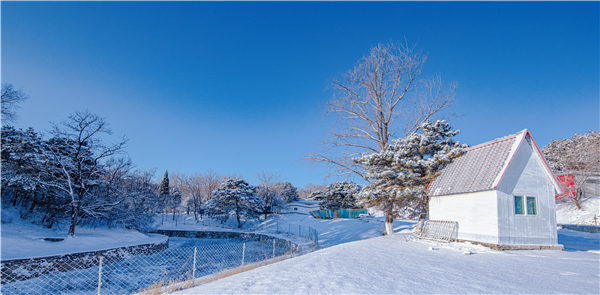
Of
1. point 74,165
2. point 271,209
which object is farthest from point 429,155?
point 271,209

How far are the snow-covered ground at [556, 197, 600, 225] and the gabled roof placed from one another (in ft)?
60.5

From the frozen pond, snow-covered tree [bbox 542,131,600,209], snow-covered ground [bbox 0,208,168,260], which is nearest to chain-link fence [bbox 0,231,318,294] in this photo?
the frozen pond

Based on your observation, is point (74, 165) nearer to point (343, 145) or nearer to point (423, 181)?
point (343, 145)

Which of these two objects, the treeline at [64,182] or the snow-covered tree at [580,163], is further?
the snow-covered tree at [580,163]

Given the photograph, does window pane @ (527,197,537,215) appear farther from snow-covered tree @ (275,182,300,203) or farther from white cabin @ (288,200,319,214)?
snow-covered tree @ (275,182,300,203)

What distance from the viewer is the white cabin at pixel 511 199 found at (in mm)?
9367

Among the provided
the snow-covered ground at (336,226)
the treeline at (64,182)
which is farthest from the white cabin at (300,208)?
the treeline at (64,182)

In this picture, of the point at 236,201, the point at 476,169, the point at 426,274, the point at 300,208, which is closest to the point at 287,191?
the point at 300,208

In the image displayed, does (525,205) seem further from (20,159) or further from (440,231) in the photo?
(20,159)

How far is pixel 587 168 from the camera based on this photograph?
2477 cm

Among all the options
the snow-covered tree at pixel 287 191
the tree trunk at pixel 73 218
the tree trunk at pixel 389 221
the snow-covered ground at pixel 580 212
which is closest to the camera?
the tree trunk at pixel 389 221

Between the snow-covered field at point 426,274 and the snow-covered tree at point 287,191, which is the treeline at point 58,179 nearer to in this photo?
the snow-covered field at point 426,274

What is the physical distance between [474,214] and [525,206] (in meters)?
1.60

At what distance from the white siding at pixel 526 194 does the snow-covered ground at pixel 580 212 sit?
17919 millimetres
